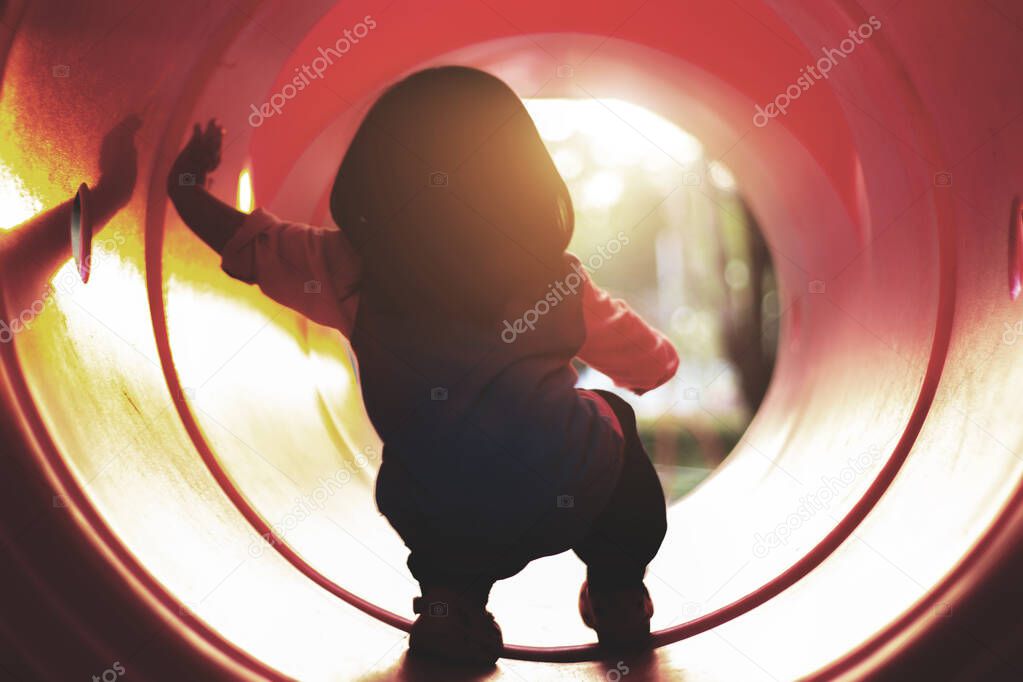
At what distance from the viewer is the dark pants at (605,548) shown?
1.08 m

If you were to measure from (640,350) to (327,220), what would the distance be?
537 mm

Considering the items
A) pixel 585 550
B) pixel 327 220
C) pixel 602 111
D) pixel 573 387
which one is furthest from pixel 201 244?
pixel 602 111

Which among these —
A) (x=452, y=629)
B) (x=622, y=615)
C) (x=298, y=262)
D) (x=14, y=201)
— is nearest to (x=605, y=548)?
(x=622, y=615)

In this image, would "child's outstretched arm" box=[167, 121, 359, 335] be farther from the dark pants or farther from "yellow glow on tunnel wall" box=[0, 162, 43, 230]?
the dark pants

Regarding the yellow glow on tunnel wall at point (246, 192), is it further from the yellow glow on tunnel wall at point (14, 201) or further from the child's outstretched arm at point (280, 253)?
the yellow glow on tunnel wall at point (14, 201)

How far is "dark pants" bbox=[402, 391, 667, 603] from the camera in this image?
1.08 m

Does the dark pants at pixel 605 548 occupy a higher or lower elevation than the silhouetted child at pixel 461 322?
lower

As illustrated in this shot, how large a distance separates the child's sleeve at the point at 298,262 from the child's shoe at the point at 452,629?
370mm

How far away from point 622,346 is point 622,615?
373 mm

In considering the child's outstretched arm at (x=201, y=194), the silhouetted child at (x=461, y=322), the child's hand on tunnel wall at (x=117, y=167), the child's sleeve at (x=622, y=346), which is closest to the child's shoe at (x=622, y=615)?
the silhouetted child at (x=461, y=322)

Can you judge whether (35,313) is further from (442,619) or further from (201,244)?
(442,619)

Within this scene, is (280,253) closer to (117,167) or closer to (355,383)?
(117,167)

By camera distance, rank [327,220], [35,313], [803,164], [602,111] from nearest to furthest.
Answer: [35,313] < [327,220] < [803,164] < [602,111]

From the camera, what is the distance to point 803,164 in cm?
161
